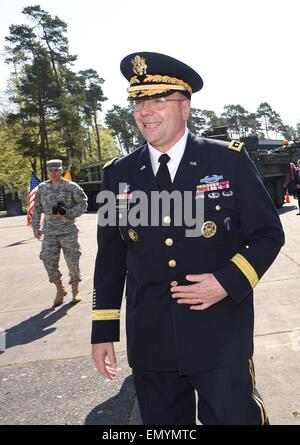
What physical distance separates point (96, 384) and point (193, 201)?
95.3 inches

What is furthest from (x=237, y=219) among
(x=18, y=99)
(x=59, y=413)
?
(x=18, y=99)

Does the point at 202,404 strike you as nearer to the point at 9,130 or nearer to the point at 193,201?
the point at 193,201

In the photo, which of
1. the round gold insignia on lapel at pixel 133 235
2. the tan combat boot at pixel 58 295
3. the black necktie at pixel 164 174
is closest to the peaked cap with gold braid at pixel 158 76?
the black necktie at pixel 164 174

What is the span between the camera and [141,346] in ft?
6.60

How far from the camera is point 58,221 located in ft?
21.6

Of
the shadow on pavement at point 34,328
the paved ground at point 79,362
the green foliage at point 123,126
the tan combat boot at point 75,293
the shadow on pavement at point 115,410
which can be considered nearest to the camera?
the shadow on pavement at point 115,410

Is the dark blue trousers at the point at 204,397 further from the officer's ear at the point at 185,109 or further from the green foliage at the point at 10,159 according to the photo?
the green foliage at the point at 10,159

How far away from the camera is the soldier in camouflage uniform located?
648 cm

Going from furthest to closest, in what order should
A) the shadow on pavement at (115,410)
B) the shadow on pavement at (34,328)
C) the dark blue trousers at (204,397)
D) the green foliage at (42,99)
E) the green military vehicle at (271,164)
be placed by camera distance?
→ 1. the green foliage at (42,99)
2. the green military vehicle at (271,164)
3. the shadow on pavement at (34,328)
4. the shadow on pavement at (115,410)
5. the dark blue trousers at (204,397)

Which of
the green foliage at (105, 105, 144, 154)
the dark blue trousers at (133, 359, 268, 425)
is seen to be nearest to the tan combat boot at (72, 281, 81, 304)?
the dark blue trousers at (133, 359, 268, 425)

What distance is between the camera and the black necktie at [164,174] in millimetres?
2039

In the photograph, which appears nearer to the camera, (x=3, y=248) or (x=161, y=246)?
(x=161, y=246)

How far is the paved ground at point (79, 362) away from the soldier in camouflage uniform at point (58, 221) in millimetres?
443

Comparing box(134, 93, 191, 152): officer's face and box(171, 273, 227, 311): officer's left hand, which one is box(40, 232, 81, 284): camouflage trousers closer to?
box(134, 93, 191, 152): officer's face
